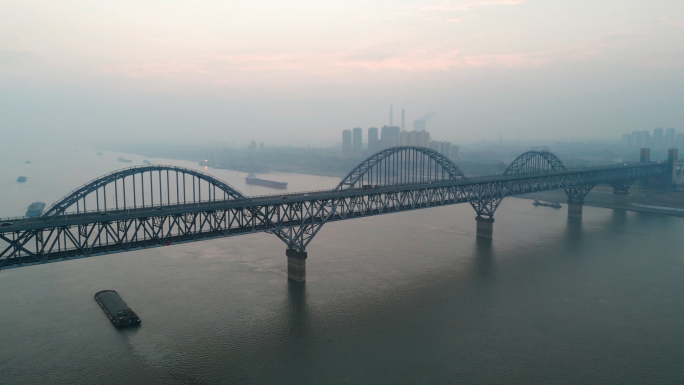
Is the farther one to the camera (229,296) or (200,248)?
(200,248)

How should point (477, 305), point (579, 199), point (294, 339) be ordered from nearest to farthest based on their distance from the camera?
point (294, 339), point (477, 305), point (579, 199)

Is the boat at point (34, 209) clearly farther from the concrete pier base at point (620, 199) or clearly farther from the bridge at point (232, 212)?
the concrete pier base at point (620, 199)

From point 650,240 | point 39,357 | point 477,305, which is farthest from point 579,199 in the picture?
point 39,357

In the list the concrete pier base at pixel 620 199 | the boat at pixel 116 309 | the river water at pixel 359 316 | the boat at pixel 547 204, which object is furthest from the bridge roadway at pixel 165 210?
the concrete pier base at pixel 620 199

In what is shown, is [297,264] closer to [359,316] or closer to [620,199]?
[359,316]

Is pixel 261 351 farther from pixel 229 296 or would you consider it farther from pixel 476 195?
pixel 476 195

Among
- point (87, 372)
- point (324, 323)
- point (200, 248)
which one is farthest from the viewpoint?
point (200, 248)

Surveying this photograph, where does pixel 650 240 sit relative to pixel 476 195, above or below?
below

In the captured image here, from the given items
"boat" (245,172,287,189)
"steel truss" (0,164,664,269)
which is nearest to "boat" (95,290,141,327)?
"steel truss" (0,164,664,269)
